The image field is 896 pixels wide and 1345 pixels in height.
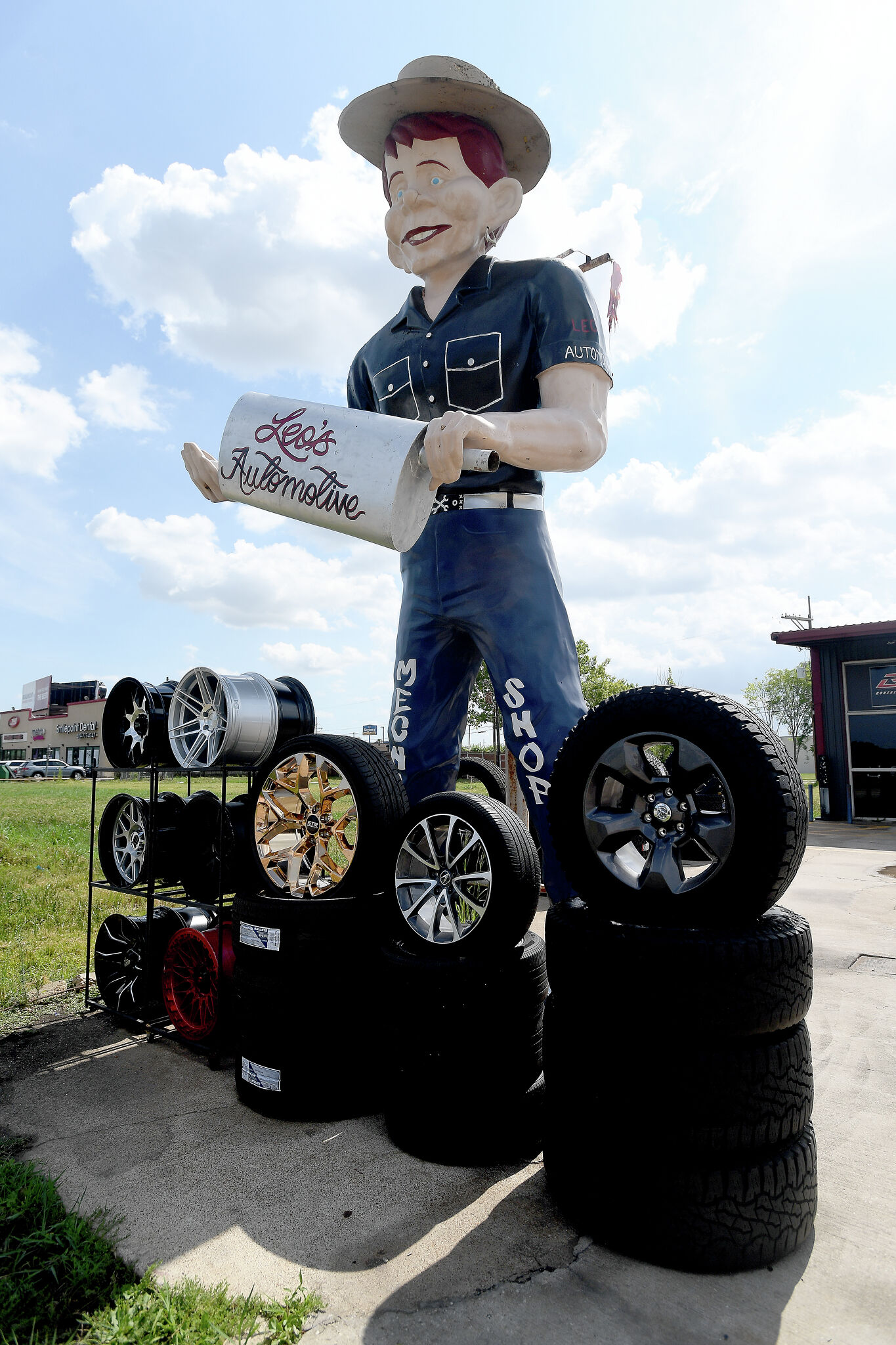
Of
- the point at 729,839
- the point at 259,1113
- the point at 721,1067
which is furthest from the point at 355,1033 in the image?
the point at 729,839

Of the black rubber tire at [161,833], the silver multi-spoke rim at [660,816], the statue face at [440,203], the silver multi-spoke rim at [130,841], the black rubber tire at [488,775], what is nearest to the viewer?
the silver multi-spoke rim at [660,816]

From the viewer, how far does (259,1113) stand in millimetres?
2752

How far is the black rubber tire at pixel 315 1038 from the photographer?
265cm

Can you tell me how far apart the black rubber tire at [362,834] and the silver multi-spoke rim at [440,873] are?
0.08 metres

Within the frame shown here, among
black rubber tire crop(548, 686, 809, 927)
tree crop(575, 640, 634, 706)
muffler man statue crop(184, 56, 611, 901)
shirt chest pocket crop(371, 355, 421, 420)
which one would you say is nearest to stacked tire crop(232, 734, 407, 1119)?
muffler man statue crop(184, 56, 611, 901)

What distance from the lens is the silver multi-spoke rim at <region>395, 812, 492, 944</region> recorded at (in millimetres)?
2508

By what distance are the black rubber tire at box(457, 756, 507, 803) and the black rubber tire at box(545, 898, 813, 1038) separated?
2478 millimetres

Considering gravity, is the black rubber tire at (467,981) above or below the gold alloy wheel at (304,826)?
below

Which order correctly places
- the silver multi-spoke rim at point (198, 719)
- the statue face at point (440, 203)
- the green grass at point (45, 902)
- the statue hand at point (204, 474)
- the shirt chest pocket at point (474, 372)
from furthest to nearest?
the green grass at point (45, 902) < the silver multi-spoke rim at point (198, 719) < the statue hand at point (204, 474) < the statue face at point (440, 203) < the shirt chest pocket at point (474, 372)

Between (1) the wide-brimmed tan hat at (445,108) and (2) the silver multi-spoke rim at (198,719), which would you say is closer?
(1) the wide-brimmed tan hat at (445,108)

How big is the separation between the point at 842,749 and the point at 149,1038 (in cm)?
1542

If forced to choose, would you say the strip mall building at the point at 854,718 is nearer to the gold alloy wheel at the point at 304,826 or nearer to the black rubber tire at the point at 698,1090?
the gold alloy wheel at the point at 304,826

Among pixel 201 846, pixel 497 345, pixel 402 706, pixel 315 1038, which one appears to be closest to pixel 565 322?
pixel 497 345

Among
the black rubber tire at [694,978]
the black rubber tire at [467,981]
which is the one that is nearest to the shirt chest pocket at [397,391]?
the black rubber tire at [467,981]
